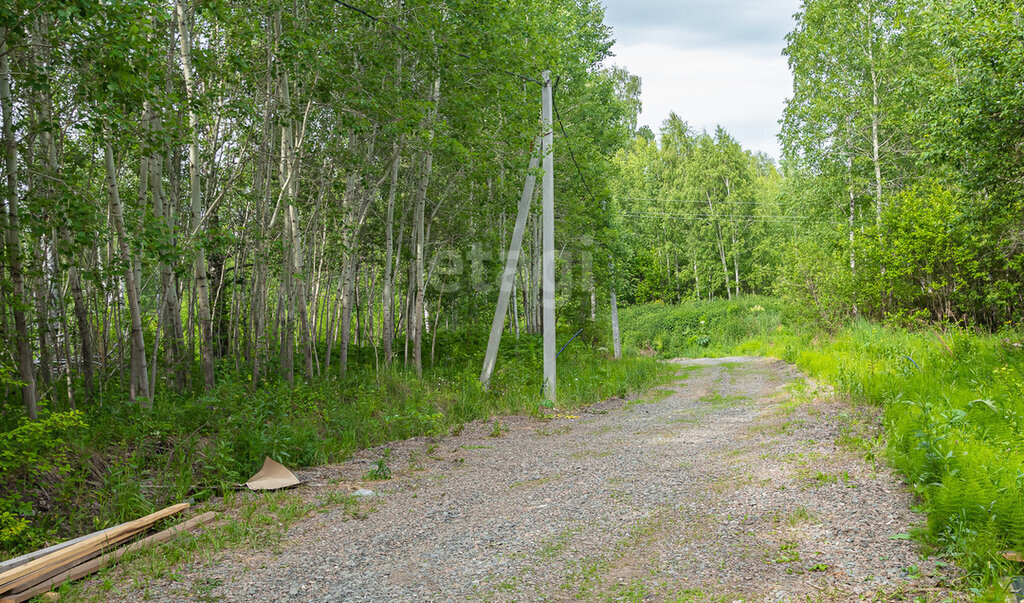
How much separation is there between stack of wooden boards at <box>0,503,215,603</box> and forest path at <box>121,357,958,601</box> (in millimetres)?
521

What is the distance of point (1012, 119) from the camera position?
8953 millimetres

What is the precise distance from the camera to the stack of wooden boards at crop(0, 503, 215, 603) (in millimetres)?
3070

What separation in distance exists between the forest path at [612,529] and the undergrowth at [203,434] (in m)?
0.75

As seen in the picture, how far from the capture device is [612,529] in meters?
4.11

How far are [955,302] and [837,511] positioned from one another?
1274 centimetres

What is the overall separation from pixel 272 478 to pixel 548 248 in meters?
6.39

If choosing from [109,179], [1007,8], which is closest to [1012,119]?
[1007,8]

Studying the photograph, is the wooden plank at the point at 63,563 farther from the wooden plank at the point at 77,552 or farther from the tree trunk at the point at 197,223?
the tree trunk at the point at 197,223

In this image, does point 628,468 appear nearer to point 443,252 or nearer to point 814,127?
point 443,252

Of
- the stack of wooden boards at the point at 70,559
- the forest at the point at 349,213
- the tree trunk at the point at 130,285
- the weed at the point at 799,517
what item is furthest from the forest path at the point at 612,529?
the tree trunk at the point at 130,285

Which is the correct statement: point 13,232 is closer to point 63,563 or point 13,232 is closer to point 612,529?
point 63,563

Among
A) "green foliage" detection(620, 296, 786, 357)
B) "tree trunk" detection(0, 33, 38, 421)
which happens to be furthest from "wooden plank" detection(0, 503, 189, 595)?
"green foliage" detection(620, 296, 786, 357)

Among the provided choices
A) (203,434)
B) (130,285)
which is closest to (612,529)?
(203,434)

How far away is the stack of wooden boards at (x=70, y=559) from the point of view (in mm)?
3070
